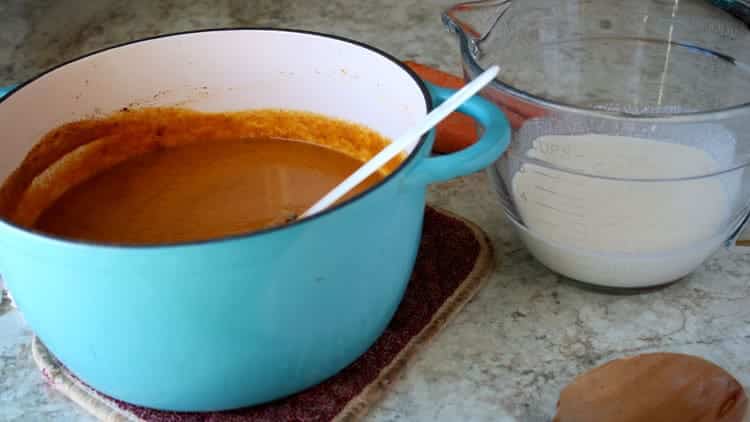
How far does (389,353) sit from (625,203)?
0.23 m

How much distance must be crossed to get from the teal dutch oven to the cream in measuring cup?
105 mm

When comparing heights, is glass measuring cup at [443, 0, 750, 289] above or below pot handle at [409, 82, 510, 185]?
below

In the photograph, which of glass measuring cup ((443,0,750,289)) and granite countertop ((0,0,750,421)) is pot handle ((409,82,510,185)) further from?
granite countertop ((0,0,750,421))

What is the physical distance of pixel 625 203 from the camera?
26.1 inches

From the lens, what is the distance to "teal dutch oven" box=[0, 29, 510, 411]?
0.50m

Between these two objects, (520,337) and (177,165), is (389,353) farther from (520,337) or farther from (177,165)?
(177,165)

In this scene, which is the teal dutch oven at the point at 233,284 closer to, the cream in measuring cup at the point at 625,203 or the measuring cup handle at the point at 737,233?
the cream in measuring cup at the point at 625,203

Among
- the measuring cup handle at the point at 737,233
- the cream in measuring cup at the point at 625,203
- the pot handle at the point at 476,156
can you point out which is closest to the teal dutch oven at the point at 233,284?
the pot handle at the point at 476,156

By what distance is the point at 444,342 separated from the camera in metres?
Answer: 0.68

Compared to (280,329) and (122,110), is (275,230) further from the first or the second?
(122,110)

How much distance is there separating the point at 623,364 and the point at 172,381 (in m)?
0.33

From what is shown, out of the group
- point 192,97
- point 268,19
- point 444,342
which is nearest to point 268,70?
point 192,97

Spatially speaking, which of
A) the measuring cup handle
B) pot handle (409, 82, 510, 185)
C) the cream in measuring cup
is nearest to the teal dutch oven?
pot handle (409, 82, 510, 185)

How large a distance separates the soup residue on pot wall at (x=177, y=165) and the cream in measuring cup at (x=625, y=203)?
5.2 inches
